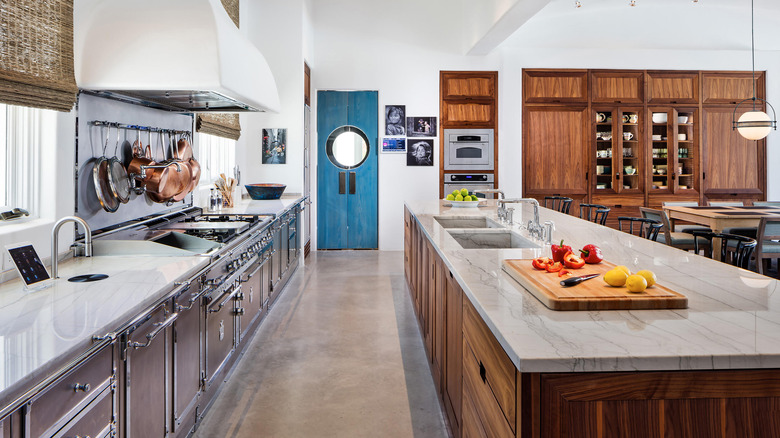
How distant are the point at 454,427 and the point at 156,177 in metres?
2.36

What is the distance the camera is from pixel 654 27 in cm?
816

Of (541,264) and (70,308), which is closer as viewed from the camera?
(70,308)

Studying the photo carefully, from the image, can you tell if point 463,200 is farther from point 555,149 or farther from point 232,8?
point 555,149

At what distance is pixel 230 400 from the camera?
9.59ft

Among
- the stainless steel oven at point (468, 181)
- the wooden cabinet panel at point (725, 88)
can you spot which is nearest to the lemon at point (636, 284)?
the stainless steel oven at point (468, 181)

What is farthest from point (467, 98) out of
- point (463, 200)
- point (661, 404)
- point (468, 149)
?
point (661, 404)

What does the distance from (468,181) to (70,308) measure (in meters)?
6.85

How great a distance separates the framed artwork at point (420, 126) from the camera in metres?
7.97

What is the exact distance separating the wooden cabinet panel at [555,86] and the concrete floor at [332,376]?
4.17 metres

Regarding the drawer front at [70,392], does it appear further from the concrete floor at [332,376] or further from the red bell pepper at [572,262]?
the red bell pepper at [572,262]

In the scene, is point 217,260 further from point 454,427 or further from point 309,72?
point 309,72

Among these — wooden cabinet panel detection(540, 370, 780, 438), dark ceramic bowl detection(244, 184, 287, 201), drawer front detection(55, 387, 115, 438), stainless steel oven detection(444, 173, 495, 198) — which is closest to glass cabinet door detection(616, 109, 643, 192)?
stainless steel oven detection(444, 173, 495, 198)

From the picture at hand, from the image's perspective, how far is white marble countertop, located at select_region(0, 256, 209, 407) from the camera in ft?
4.04

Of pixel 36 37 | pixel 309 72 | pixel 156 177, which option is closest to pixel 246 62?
pixel 156 177
